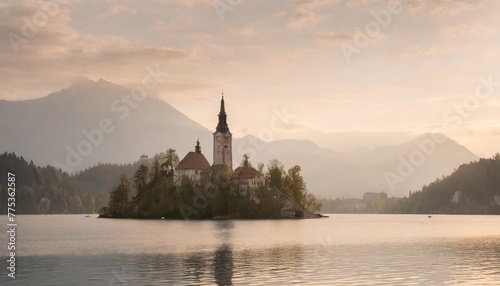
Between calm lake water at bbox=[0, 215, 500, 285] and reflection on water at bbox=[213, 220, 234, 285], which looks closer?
calm lake water at bbox=[0, 215, 500, 285]

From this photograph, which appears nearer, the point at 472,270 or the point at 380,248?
the point at 472,270

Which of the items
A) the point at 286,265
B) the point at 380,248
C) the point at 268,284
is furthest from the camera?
the point at 380,248

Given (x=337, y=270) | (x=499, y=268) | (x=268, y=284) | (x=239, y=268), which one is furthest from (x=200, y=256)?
(x=499, y=268)

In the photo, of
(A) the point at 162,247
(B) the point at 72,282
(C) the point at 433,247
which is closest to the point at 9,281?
(B) the point at 72,282

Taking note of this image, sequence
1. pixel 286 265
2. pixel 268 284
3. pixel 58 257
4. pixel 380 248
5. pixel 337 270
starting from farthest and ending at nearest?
1. pixel 380 248
2. pixel 58 257
3. pixel 286 265
4. pixel 337 270
5. pixel 268 284

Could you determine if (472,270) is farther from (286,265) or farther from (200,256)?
(200,256)

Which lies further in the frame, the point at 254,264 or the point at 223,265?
the point at 254,264

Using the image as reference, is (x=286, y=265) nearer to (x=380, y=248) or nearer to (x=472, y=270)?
(x=472, y=270)

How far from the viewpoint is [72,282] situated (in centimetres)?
5550

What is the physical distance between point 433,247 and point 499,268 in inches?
1190

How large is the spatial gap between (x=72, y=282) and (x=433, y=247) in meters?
55.6

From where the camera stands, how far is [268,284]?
53062 millimetres

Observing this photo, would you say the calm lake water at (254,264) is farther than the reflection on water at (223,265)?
No

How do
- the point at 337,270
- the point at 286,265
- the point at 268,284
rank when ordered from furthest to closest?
the point at 286,265, the point at 337,270, the point at 268,284
